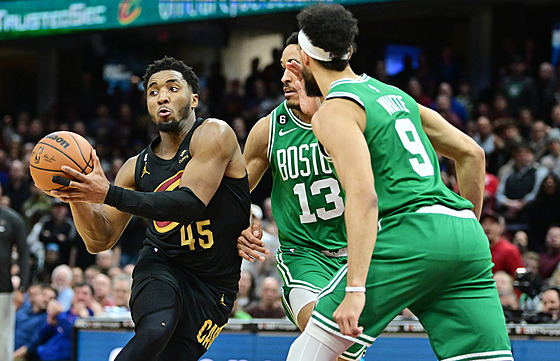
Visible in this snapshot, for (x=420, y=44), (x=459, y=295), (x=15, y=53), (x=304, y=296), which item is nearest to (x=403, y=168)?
(x=459, y=295)

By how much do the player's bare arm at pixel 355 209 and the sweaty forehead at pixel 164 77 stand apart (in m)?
1.82

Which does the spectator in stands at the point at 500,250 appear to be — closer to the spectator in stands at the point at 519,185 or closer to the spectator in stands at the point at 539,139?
the spectator in stands at the point at 519,185

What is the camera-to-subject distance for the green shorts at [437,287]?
3637mm

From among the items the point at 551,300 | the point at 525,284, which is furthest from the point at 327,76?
the point at 551,300

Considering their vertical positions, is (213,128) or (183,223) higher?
(213,128)

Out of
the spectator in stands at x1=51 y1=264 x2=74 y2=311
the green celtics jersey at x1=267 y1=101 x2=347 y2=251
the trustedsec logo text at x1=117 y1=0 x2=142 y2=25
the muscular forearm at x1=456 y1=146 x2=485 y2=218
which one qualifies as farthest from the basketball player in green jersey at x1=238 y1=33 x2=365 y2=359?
the trustedsec logo text at x1=117 y1=0 x2=142 y2=25

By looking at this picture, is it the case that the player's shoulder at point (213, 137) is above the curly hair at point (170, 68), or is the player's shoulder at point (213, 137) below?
below

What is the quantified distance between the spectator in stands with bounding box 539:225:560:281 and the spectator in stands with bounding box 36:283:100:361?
5217 millimetres

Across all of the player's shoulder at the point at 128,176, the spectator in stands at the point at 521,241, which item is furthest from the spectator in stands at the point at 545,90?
the player's shoulder at the point at 128,176

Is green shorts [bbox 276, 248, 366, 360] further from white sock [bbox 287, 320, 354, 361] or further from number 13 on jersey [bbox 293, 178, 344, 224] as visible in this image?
white sock [bbox 287, 320, 354, 361]

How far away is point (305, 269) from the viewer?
5125mm

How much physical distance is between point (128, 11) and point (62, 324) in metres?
7.63

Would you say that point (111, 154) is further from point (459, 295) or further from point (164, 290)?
point (459, 295)

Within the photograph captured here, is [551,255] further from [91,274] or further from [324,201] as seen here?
[91,274]
